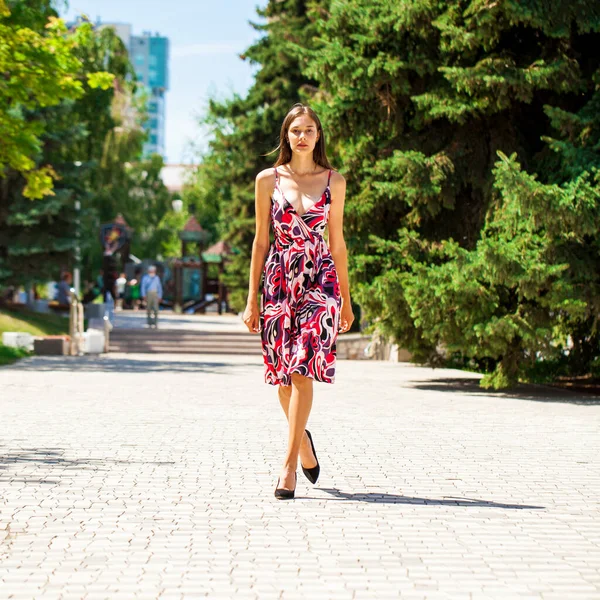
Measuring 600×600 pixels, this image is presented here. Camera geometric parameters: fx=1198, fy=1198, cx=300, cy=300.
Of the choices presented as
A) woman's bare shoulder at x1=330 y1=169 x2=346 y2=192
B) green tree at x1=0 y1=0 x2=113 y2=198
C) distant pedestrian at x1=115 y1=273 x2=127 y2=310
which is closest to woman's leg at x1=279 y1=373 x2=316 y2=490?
woman's bare shoulder at x1=330 y1=169 x2=346 y2=192

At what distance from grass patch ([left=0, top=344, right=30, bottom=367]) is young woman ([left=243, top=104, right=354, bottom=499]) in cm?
1550

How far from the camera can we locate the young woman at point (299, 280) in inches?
265

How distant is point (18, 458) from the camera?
8328mm

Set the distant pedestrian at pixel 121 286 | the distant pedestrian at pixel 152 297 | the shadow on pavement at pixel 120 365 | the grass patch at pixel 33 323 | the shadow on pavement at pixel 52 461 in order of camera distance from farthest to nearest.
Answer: the distant pedestrian at pixel 121 286 → the distant pedestrian at pixel 152 297 → the grass patch at pixel 33 323 → the shadow on pavement at pixel 120 365 → the shadow on pavement at pixel 52 461

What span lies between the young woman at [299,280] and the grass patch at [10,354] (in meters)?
15.5

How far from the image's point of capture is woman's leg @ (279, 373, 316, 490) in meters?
6.64

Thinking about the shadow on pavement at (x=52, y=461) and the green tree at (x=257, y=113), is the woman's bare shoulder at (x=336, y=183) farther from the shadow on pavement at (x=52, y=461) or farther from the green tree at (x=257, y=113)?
the green tree at (x=257, y=113)

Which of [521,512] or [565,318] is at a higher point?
[565,318]

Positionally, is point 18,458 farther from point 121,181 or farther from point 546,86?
point 121,181

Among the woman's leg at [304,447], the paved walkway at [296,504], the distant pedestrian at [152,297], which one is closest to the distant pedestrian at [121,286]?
the distant pedestrian at [152,297]

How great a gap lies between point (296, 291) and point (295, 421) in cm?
74

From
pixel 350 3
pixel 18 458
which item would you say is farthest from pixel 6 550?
pixel 350 3

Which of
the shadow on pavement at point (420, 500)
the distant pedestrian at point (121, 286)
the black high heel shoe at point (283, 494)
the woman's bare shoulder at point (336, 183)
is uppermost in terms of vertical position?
the distant pedestrian at point (121, 286)

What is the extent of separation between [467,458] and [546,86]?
27.3 ft
